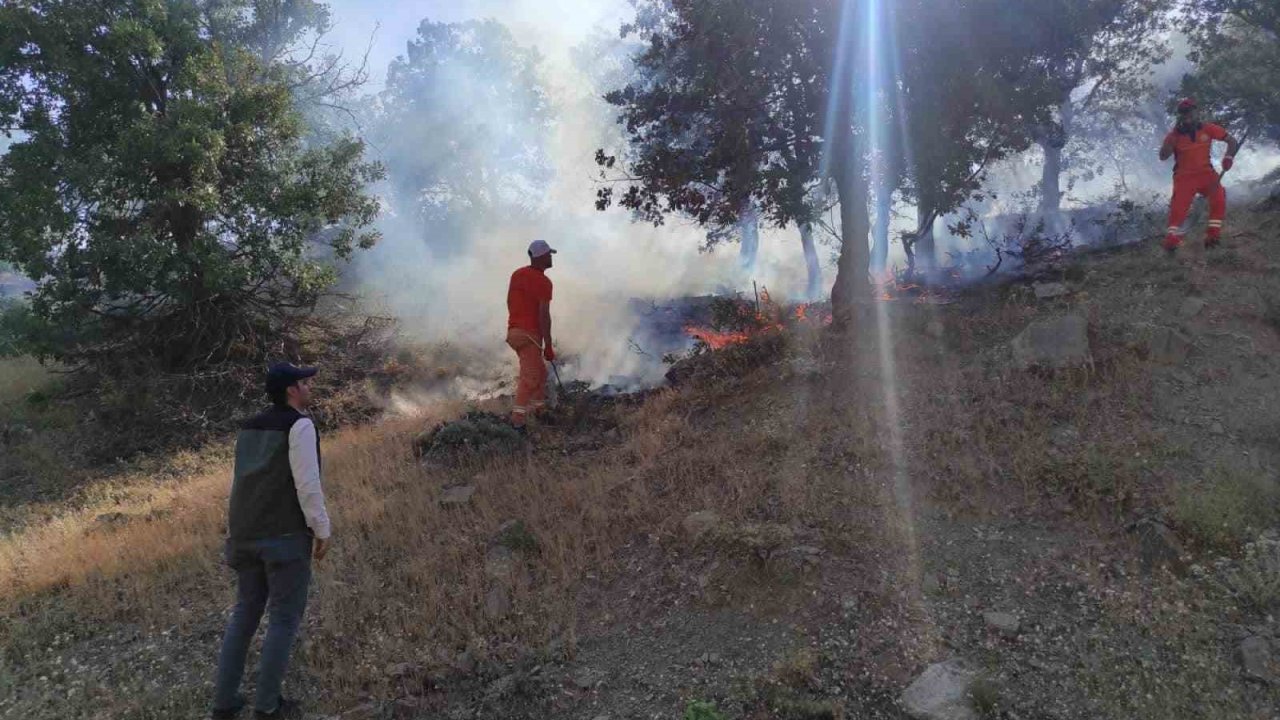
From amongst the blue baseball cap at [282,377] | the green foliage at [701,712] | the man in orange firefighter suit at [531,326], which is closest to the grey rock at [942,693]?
the green foliage at [701,712]

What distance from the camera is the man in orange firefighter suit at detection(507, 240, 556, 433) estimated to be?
7.36 meters

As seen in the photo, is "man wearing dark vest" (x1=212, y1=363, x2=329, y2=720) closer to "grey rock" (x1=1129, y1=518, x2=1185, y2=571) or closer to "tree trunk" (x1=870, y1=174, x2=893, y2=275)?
"grey rock" (x1=1129, y1=518, x2=1185, y2=571)

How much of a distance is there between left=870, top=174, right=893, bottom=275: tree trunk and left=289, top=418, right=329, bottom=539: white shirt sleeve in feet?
26.4

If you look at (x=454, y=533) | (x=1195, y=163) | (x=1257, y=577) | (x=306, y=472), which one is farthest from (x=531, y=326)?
(x=1195, y=163)

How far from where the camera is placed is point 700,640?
4.18 m

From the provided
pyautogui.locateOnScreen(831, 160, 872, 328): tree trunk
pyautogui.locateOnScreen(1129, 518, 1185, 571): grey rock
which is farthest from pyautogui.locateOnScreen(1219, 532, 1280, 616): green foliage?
pyautogui.locateOnScreen(831, 160, 872, 328): tree trunk

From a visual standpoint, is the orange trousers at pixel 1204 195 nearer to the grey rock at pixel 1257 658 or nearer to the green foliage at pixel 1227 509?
the green foliage at pixel 1227 509

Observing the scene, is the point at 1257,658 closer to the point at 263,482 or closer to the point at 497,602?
the point at 497,602

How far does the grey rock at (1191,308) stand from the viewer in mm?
7145

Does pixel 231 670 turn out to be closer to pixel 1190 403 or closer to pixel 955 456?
pixel 955 456

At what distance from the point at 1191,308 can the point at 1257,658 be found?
15.3 feet

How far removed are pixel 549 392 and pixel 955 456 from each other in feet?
13.7

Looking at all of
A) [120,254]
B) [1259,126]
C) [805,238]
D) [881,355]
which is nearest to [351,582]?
[881,355]

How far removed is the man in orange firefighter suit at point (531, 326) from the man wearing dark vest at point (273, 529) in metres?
3.62
